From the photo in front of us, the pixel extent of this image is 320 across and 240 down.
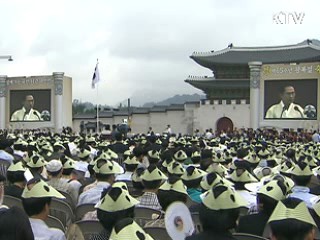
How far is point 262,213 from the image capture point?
492cm

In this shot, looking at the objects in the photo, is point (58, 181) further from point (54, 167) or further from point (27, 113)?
point (27, 113)

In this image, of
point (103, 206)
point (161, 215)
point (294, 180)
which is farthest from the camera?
point (294, 180)

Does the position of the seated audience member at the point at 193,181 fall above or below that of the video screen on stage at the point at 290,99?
below

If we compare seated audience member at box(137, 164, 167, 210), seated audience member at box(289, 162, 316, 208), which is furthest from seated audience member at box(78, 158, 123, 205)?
seated audience member at box(289, 162, 316, 208)

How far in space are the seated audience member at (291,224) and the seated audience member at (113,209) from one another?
127 centimetres

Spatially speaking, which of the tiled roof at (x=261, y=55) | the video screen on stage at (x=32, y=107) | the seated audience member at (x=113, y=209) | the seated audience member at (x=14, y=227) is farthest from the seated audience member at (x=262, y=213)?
the tiled roof at (x=261, y=55)

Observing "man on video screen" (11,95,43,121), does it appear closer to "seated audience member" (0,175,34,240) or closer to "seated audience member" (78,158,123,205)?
"seated audience member" (78,158,123,205)

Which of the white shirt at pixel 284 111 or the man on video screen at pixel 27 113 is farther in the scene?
the man on video screen at pixel 27 113

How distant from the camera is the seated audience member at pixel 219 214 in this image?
382 centimetres

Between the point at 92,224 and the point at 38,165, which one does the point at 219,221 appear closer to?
the point at 92,224

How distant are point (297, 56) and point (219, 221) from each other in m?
48.5

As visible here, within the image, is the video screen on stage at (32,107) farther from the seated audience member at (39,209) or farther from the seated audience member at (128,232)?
the seated audience member at (128,232)

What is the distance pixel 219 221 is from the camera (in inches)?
152

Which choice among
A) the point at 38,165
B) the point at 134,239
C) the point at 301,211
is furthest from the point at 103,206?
the point at 38,165
